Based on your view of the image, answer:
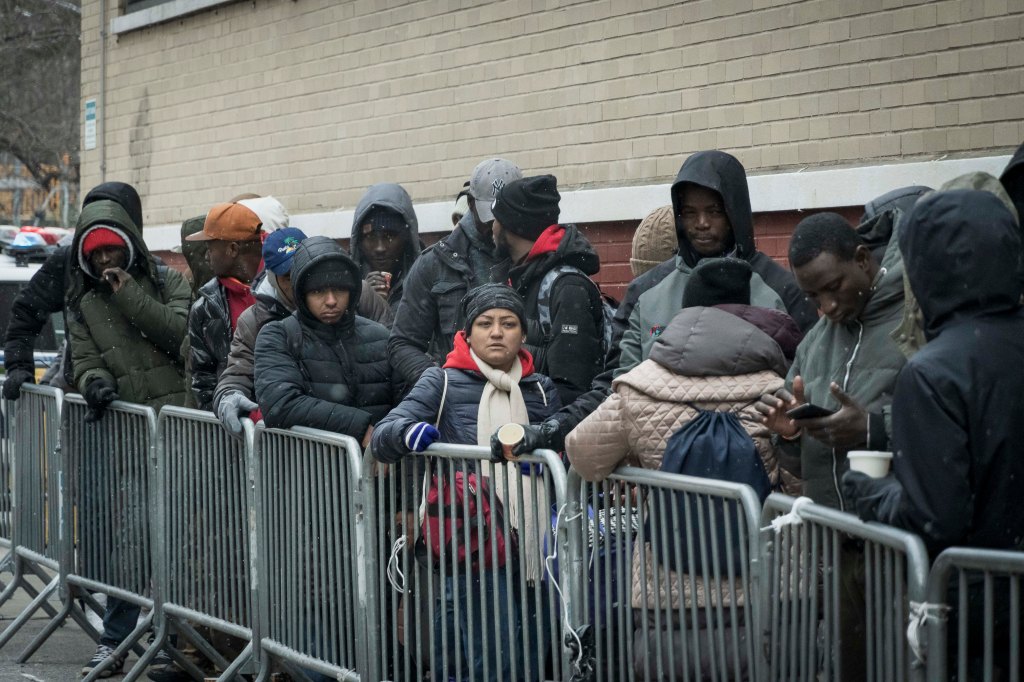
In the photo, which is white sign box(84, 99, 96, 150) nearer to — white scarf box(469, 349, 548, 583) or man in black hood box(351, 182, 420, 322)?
man in black hood box(351, 182, 420, 322)

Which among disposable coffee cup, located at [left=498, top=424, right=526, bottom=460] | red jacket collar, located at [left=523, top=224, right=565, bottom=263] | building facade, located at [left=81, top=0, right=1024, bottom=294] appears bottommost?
disposable coffee cup, located at [left=498, top=424, right=526, bottom=460]

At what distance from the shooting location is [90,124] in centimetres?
1409

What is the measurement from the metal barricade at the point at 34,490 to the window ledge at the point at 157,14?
16.7 feet

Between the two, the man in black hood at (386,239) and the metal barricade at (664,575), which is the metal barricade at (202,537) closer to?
the man in black hood at (386,239)

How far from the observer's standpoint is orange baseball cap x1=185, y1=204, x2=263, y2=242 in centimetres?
710

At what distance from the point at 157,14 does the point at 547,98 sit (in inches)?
208

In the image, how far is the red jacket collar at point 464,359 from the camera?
534cm

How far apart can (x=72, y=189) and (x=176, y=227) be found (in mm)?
41982

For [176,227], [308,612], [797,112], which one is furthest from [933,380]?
[176,227]

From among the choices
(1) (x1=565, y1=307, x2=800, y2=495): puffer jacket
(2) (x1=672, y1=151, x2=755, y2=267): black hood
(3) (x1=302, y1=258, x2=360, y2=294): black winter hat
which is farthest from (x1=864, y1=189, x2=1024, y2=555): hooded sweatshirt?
(3) (x1=302, y1=258, x2=360, y2=294): black winter hat

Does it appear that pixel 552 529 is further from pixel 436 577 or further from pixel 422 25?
pixel 422 25

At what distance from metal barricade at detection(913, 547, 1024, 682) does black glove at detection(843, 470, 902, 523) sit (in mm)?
217

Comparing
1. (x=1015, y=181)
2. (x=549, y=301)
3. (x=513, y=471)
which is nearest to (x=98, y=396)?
(x=549, y=301)

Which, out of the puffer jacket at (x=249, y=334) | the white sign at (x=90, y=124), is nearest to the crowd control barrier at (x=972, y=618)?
the puffer jacket at (x=249, y=334)
